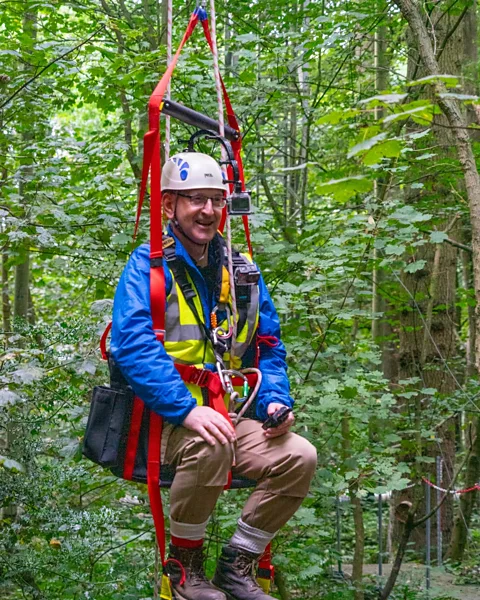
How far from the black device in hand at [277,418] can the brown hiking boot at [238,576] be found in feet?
1.63

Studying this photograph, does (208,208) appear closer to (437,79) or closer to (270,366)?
(270,366)

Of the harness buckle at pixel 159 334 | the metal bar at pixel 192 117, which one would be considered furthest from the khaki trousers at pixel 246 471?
the metal bar at pixel 192 117

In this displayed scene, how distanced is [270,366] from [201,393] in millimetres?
417

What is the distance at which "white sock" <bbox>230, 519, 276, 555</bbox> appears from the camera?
2852 mm

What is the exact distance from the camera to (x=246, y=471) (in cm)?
286

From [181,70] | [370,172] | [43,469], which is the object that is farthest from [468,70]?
[43,469]

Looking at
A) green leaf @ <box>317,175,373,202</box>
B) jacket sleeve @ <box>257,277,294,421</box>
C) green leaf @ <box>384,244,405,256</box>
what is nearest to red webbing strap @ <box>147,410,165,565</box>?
jacket sleeve @ <box>257,277,294,421</box>

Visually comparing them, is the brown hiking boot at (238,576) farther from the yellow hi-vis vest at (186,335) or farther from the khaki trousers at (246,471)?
the yellow hi-vis vest at (186,335)

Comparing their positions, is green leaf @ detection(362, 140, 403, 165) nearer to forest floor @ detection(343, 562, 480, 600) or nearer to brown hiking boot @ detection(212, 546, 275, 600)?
brown hiking boot @ detection(212, 546, 275, 600)

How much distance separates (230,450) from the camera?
8.69 feet

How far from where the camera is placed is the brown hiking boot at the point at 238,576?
9.17 ft

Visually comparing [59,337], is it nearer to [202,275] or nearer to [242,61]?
[202,275]

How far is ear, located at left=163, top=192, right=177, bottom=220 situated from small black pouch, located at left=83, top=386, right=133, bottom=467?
76 centimetres

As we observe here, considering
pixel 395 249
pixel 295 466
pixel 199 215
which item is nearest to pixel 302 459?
pixel 295 466
